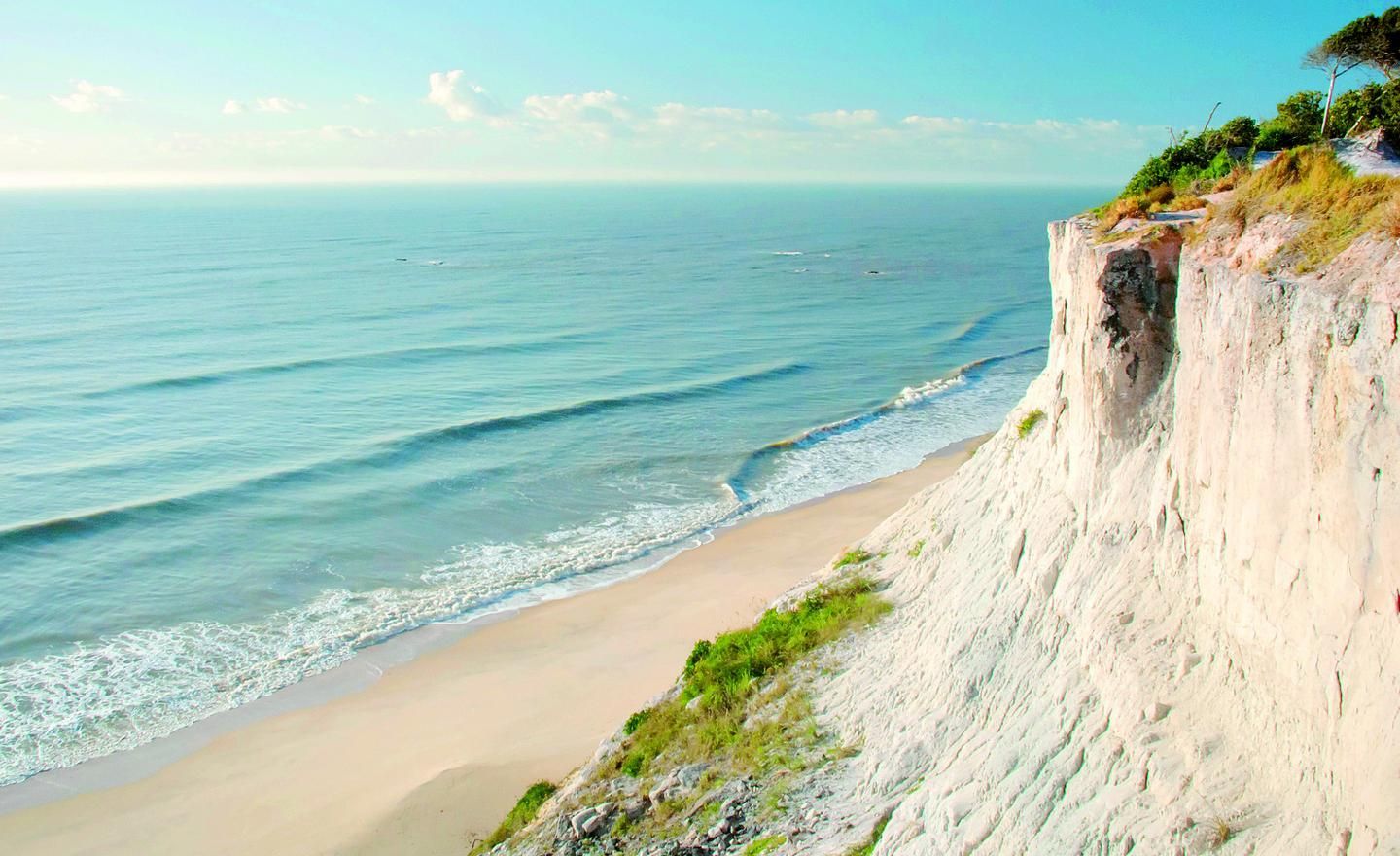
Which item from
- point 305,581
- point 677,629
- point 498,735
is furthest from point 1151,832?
point 305,581

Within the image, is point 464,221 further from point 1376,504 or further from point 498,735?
point 1376,504

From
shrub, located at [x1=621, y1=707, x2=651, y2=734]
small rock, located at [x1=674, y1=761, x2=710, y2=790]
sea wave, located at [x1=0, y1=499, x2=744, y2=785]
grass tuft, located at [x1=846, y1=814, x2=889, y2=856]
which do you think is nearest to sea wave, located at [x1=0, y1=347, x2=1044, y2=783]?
sea wave, located at [x1=0, y1=499, x2=744, y2=785]

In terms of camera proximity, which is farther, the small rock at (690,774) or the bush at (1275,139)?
the bush at (1275,139)

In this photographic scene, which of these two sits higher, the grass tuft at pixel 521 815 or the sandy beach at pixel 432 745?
the grass tuft at pixel 521 815

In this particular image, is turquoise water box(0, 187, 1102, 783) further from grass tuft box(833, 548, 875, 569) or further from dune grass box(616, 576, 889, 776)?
dune grass box(616, 576, 889, 776)

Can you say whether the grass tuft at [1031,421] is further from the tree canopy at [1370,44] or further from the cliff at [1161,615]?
the tree canopy at [1370,44]

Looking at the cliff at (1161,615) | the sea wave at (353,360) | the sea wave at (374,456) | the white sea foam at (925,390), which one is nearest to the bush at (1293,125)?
the cliff at (1161,615)
